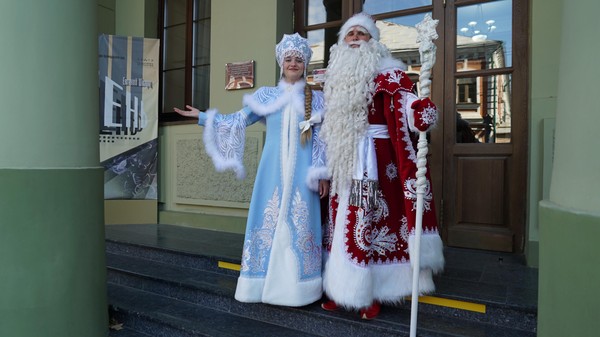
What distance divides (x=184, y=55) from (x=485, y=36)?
3457 millimetres

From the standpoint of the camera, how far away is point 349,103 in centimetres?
238

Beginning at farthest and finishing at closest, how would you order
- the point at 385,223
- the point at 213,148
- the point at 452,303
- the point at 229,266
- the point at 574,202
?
1. the point at 229,266
2. the point at 213,148
3. the point at 452,303
4. the point at 385,223
5. the point at 574,202

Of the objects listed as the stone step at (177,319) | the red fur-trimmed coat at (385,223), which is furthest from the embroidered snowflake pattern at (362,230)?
the stone step at (177,319)

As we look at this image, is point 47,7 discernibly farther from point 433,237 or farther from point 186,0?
point 186,0

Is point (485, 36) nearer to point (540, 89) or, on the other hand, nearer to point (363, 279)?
point (540, 89)

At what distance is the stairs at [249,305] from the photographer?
244 cm

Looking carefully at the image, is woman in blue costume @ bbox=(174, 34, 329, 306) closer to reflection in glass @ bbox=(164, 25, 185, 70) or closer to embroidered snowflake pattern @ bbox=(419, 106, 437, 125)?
embroidered snowflake pattern @ bbox=(419, 106, 437, 125)

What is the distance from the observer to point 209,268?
354 cm

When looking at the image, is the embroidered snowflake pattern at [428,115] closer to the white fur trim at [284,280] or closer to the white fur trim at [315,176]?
the white fur trim at [315,176]

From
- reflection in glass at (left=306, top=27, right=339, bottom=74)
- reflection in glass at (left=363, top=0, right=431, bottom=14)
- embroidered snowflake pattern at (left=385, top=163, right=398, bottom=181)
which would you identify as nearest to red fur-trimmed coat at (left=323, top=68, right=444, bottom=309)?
embroidered snowflake pattern at (left=385, top=163, right=398, bottom=181)

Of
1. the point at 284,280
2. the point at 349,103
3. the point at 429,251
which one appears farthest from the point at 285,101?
the point at 429,251

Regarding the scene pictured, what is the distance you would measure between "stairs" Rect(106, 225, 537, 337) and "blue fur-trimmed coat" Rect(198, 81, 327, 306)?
0.19 meters

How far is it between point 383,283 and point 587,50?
1.53 metres

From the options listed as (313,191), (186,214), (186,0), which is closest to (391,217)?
(313,191)
